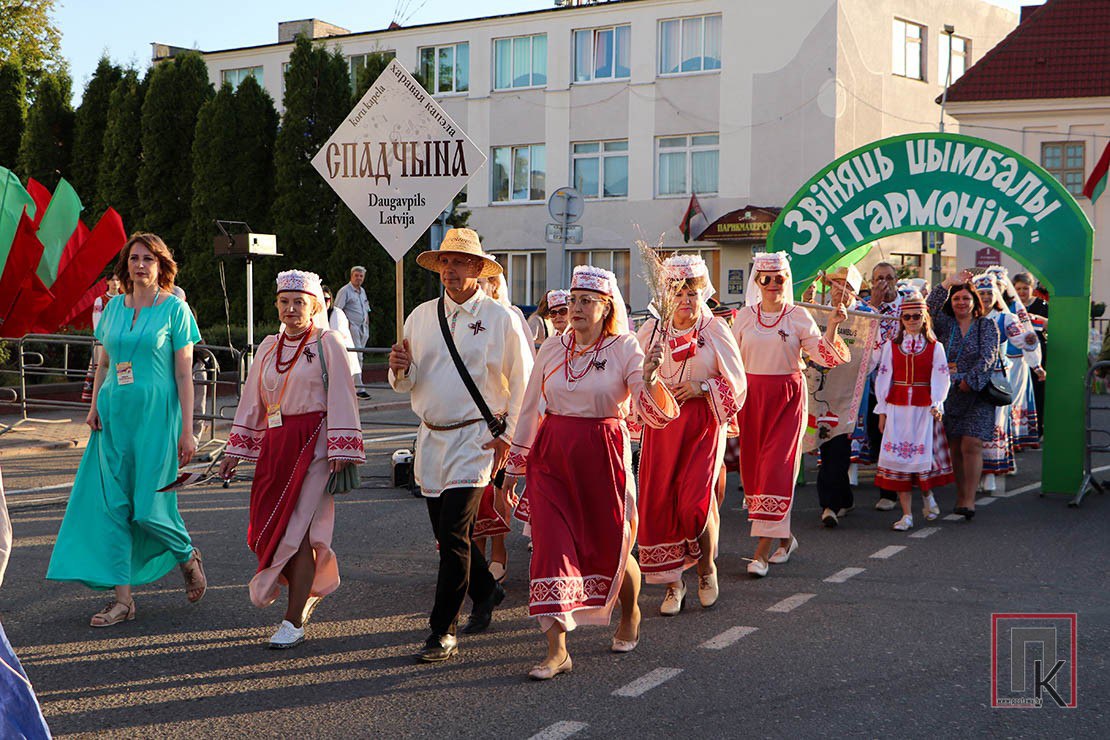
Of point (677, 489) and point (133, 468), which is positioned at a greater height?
point (133, 468)

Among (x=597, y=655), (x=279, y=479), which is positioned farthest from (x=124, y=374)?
(x=597, y=655)

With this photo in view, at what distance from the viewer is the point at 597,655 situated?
20.0ft

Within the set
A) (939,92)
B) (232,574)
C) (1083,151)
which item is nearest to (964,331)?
(232,574)

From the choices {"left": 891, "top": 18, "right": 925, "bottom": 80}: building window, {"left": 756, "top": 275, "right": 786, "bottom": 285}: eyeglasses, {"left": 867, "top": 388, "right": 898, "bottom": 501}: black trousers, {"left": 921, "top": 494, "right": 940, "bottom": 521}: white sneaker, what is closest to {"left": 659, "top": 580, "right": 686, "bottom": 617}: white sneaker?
{"left": 756, "top": 275, "right": 786, "bottom": 285}: eyeglasses

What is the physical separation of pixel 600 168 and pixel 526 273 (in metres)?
4.02

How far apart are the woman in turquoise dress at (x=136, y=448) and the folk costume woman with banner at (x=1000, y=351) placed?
22.0ft

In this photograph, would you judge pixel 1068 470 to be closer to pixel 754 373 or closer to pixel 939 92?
pixel 754 373

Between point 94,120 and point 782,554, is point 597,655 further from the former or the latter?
point 94,120

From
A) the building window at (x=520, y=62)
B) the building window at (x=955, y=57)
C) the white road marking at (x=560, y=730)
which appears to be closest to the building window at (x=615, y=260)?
the building window at (x=520, y=62)

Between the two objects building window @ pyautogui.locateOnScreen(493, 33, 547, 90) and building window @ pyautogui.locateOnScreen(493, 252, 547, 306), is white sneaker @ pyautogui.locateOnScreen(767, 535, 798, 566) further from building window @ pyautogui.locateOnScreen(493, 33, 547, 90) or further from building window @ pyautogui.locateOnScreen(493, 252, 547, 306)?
building window @ pyautogui.locateOnScreen(493, 33, 547, 90)

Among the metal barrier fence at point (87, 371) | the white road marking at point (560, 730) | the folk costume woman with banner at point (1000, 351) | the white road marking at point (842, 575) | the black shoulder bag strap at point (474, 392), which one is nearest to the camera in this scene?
the white road marking at point (560, 730)

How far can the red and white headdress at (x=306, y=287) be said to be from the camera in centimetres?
636

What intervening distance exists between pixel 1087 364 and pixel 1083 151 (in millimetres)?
26002

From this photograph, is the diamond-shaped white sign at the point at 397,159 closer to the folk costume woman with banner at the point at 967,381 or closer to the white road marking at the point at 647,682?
the white road marking at the point at 647,682
